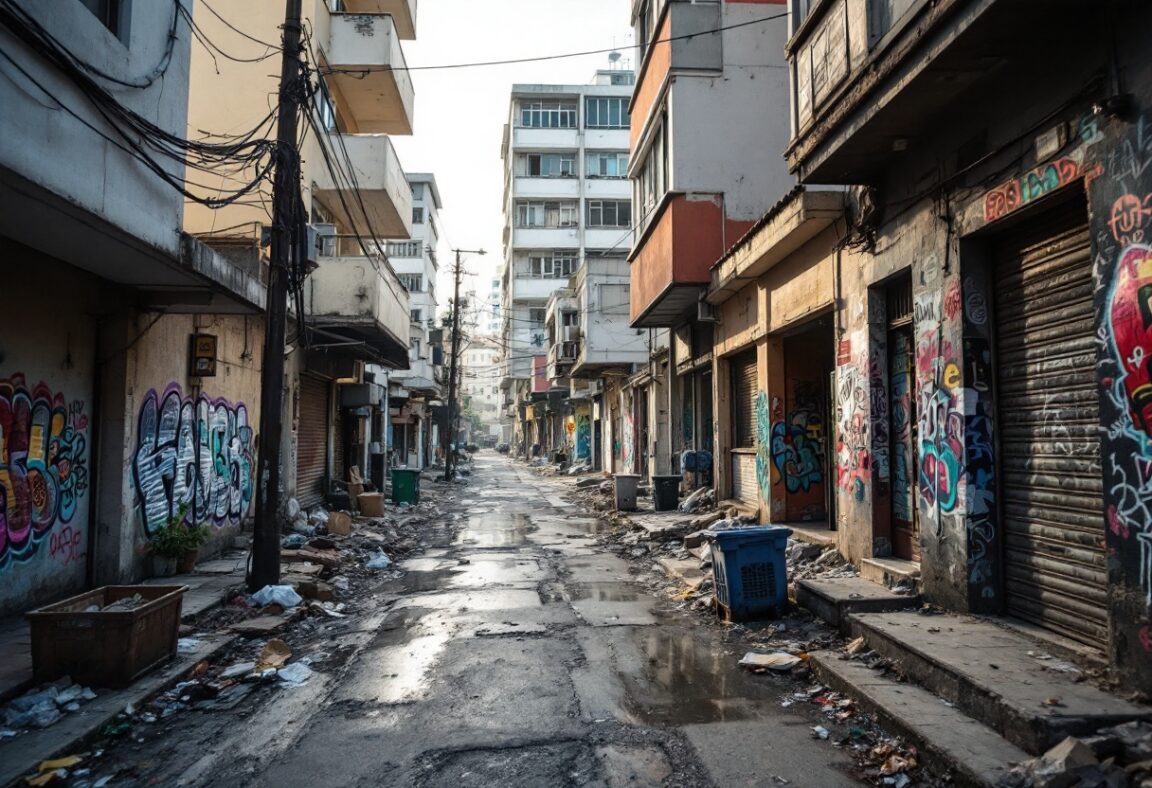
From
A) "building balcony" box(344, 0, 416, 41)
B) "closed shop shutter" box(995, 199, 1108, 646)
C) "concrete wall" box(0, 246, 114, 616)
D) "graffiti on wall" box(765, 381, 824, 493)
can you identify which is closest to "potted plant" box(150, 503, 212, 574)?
"concrete wall" box(0, 246, 114, 616)

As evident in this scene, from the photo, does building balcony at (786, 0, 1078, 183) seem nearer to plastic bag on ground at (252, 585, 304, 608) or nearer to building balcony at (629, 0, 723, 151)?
building balcony at (629, 0, 723, 151)

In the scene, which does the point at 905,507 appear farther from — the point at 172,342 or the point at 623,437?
the point at 623,437

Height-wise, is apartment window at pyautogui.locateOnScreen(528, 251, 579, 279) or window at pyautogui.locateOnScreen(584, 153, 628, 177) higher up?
window at pyautogui.locateOnScreen(584, 153, 628, 177)

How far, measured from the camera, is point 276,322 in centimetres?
841

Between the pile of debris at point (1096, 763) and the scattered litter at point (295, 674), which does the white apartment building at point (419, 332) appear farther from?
the pile of debris at point (1096, 763)

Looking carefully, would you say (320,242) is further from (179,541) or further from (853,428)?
(853,428)

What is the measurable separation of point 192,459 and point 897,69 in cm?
988

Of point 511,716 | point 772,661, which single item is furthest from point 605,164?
point 511,716

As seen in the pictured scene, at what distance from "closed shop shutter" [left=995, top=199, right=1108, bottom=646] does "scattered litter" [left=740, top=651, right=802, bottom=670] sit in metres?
1.82

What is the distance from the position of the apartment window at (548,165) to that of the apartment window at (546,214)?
1997 millimetres

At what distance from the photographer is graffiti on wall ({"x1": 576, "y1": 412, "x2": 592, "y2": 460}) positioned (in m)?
39.3

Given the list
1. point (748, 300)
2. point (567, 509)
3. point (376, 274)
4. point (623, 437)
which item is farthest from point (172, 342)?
point (623, 437)

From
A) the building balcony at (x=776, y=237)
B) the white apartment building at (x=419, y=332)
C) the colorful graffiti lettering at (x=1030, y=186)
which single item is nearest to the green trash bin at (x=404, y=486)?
the white apartment building at (x=419, y=332)

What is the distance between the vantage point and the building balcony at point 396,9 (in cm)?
1731
